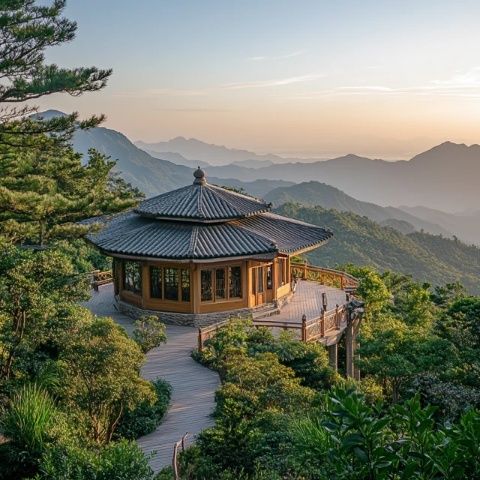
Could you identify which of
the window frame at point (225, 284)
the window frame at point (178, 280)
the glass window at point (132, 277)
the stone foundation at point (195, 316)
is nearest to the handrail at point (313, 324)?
the stone foundation at point (195, 316)

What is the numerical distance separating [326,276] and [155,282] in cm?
722

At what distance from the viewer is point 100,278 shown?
68.8 ft

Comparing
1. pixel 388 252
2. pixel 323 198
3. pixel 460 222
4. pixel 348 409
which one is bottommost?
pixel 460 222

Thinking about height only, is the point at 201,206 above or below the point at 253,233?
above

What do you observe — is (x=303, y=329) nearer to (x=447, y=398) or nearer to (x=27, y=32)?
(x=447, y=398)

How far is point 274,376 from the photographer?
915 cm

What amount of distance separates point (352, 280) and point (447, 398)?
10667 millimetres

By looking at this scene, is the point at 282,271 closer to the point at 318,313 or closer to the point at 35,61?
the point at 318,313

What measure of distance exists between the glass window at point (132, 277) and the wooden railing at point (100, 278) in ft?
9.35

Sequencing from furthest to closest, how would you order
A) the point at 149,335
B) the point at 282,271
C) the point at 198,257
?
the point at 282,271
the point at 198,257
the point at 149,335

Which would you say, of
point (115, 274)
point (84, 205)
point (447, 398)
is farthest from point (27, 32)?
point (447, 398)

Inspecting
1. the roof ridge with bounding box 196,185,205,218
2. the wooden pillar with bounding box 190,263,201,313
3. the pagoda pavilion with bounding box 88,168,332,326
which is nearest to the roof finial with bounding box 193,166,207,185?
the roof ridge with bounding box 196,185,205,218

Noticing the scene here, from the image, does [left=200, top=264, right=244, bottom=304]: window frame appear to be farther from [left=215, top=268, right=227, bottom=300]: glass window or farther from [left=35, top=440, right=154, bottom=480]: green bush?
[left=35, top=440, right=154, bottom=480]: green bush

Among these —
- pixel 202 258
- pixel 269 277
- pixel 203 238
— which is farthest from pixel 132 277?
pixel 269 277
